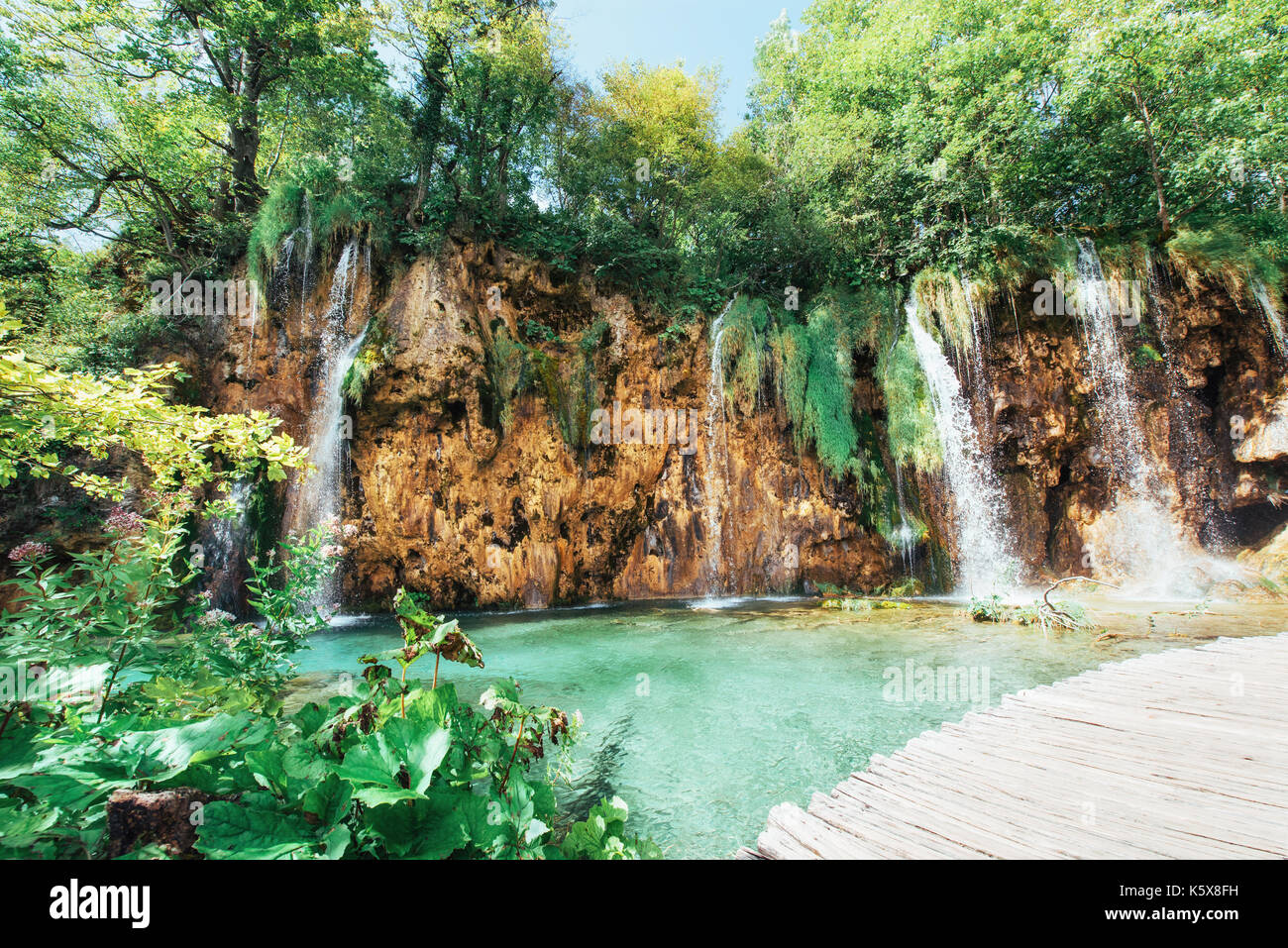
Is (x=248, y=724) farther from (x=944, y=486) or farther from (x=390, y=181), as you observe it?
(x=390, y=181)

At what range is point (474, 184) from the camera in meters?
12.8

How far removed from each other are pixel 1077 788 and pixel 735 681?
363 cm

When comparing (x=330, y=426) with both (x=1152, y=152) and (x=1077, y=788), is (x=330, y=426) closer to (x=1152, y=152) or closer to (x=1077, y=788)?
(x=1077, y=788)

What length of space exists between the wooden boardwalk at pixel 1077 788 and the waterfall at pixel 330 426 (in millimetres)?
11089

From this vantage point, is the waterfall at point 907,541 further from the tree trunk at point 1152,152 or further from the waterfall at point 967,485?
the tree trunk at point 1152,152

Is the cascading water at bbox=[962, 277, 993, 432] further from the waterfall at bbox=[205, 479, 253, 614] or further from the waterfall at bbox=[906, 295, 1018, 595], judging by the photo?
the waterfall at bbox=[205, 479, 253, 614]

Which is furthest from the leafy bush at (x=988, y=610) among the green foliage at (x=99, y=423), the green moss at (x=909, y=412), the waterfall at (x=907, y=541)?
the green foliage at (x=99, y=423)

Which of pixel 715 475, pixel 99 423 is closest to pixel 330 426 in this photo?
pixel 715 475

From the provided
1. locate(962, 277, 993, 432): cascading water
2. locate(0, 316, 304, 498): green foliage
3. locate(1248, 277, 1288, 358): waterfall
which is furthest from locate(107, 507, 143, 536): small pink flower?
locate(1248, 277, 1288, 358): waterfall

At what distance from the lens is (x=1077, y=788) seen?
2.50m

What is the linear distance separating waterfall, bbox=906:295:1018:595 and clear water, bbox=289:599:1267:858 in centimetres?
252

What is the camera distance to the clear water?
11.7ft

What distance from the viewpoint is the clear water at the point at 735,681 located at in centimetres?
355

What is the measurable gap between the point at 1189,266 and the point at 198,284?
79.9ft
